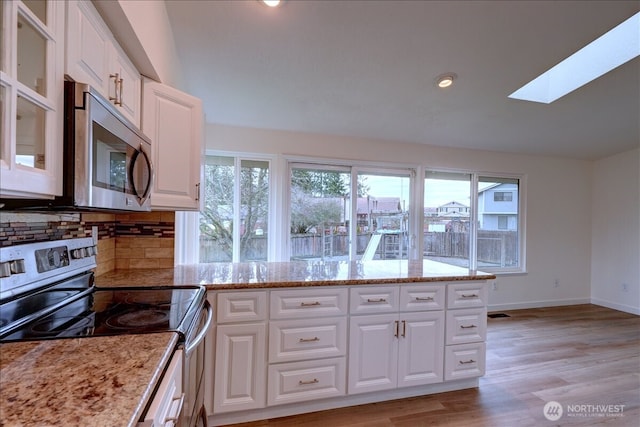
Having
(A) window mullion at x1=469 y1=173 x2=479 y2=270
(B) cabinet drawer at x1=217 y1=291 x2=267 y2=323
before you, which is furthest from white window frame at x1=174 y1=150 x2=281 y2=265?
(A) window mullion at x1=469 y1=173 x2=479 y2=270

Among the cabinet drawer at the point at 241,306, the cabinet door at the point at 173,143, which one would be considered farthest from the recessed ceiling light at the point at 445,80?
the cabinet drawer at the point at 241,306

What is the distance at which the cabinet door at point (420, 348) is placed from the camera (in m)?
2.02

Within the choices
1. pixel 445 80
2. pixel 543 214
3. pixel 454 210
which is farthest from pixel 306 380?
pixel 543 214

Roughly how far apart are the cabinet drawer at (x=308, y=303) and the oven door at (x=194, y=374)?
0.45 m

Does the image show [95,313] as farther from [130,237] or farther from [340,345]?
[340,345]

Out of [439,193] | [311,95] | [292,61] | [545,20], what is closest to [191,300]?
[292,61]

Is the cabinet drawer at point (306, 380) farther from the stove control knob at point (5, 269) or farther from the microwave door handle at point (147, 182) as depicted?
the stove control knob at point (5, 269)

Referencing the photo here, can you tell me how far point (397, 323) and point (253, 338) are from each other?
93 cm

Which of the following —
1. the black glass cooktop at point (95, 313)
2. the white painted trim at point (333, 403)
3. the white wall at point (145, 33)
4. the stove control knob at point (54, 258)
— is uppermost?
the white wall at point (145, 33)

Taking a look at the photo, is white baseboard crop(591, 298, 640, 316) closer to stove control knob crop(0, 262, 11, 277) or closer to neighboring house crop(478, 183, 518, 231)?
neighboring house crop(478, 183, 518, 231)

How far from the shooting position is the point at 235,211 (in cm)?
338

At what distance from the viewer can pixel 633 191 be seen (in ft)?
13.7

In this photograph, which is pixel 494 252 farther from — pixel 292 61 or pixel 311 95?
pixel 292 61

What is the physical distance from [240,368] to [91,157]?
4.50ft
